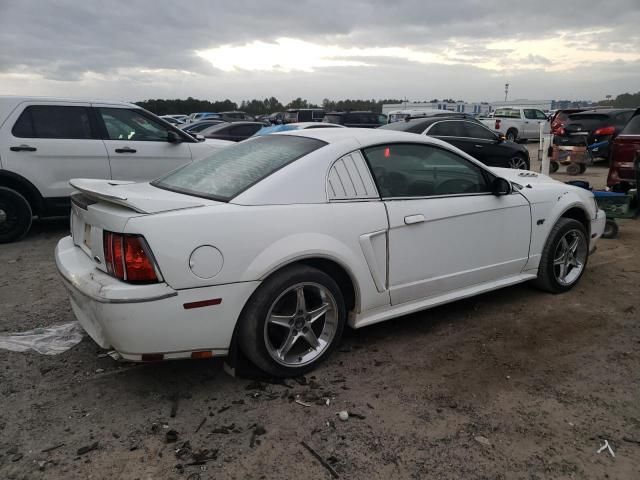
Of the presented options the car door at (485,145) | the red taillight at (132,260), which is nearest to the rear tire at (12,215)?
the red taillight at (132,260)

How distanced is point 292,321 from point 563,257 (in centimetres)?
286

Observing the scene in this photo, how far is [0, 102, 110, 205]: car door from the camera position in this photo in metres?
6.39

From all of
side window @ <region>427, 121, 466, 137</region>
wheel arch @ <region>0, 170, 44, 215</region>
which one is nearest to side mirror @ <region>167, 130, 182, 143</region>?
wheel arch @ <region>0, 170, 44, 215</region>

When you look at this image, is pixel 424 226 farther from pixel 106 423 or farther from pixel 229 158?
pixel 106 423

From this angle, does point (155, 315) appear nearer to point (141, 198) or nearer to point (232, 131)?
point (141, 198)

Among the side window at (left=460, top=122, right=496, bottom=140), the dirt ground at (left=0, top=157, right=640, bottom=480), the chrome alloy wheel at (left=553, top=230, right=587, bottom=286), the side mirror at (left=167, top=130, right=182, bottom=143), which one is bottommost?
the dirt ground at (left=0, top=157, right=640, bottom=480)

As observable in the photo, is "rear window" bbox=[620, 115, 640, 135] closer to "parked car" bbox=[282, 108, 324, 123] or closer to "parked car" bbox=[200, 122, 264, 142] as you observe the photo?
"parked car" bbox=[200, 122, 264, 142]

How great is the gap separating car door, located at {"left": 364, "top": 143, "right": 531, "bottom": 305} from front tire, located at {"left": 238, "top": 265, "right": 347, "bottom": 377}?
508 mm

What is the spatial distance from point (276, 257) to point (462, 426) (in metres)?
1.37

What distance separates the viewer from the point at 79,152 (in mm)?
6691

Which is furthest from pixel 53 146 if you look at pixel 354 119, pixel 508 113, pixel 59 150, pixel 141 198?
pixel 508 113

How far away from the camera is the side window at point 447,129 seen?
1039cm

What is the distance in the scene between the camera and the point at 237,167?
136 inches

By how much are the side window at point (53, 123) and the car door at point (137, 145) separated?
0.23 m
